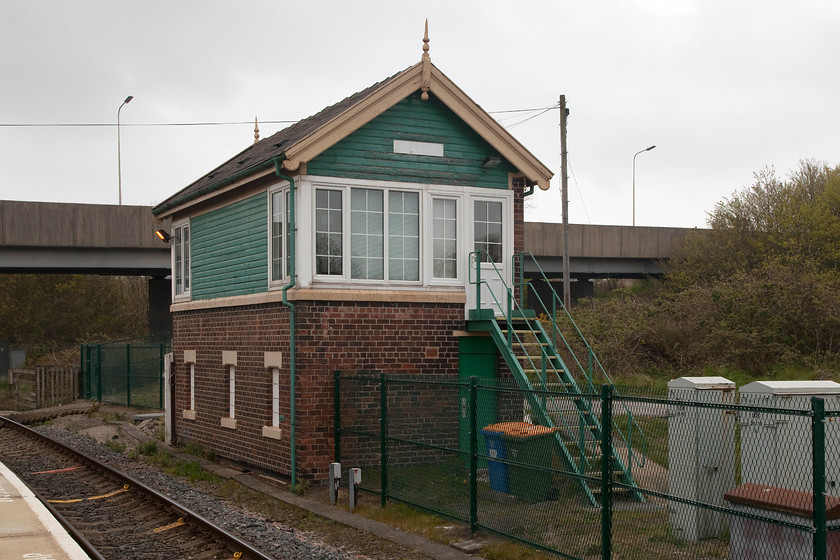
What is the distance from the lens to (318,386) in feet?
45.1

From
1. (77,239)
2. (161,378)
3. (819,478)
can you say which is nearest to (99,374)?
(161,378)

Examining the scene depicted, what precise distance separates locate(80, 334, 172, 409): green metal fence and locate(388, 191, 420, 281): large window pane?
536 inches

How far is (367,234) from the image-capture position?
47.1 ft

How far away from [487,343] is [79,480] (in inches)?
276

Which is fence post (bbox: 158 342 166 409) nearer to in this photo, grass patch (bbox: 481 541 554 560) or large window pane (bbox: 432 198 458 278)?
large window pane (bbox: 432 198 458 278)

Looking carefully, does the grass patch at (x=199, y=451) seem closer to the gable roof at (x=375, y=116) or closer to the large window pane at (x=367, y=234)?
the gable roof at (x=375, y=116)

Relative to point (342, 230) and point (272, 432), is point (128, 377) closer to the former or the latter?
point (272, 432)

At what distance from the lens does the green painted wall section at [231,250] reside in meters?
15.2

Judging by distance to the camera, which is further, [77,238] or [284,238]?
[77,238]

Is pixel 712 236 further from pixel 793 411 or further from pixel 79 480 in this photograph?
pixel 793 411

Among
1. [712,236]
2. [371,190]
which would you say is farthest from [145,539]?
[712,236]

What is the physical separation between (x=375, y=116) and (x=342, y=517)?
6.10 metres

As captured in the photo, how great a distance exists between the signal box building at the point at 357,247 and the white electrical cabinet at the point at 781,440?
5.93 metres

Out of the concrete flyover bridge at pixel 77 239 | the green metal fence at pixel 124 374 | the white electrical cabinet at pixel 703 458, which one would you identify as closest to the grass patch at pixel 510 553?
the white electrical cabinet at pixel 703 458
